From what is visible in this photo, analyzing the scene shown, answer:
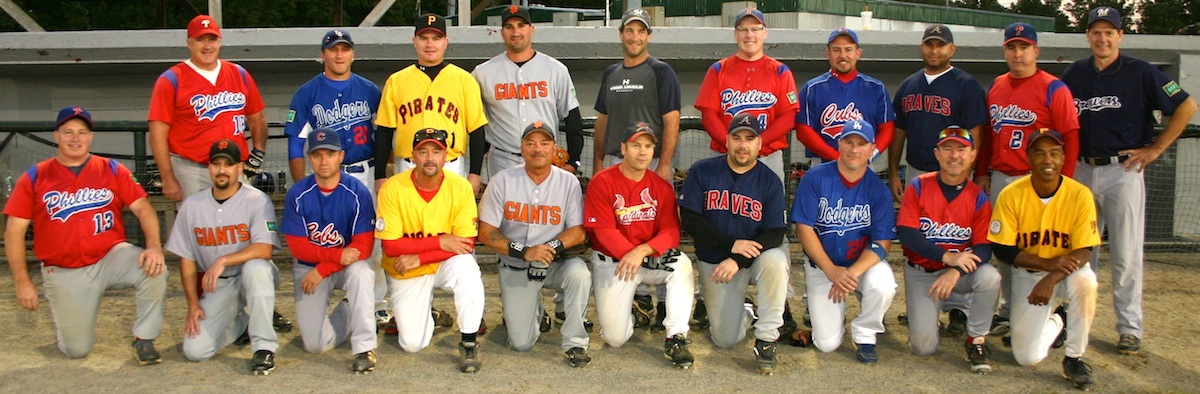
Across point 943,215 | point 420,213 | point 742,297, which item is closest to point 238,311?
point 420,213

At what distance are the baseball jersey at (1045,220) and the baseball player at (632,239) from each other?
1603mm

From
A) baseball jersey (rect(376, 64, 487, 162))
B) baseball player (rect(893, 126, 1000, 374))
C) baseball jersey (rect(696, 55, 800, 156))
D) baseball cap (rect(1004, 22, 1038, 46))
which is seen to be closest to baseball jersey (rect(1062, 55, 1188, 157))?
baseball cap (rect(1004, 22, 1038, 46))

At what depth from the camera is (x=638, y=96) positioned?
18.4ft

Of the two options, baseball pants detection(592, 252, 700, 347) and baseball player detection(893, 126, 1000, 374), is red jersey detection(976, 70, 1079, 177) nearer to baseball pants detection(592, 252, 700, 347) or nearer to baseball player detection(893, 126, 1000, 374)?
baseball player detection(893, 126, 1000, 374)

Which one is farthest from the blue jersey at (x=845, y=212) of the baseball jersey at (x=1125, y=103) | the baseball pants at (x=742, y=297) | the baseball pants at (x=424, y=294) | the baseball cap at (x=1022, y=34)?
the baseball pants at (x=424, y=294)

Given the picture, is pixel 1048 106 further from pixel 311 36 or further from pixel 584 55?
pixel 311 36

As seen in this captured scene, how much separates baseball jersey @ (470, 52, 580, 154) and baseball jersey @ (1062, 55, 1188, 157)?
2.90 meters

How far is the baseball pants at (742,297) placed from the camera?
498 cm

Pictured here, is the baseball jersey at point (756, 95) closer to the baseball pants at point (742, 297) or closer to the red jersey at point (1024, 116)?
the baseball pants at point (742, 297)

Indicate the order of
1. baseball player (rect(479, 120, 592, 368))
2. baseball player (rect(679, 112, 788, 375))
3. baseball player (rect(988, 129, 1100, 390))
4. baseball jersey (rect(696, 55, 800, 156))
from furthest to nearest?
baseball jersey (rect(696, 55, 800, 156)), baseball player (rect(479, 120, 592, 368)), baseball player (rect(679, 112, 788, 375)), baseball player (rect(988, 129, 1100, 390))

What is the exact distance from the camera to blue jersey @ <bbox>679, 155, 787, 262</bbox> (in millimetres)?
5098

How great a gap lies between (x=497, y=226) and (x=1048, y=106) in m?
3.03

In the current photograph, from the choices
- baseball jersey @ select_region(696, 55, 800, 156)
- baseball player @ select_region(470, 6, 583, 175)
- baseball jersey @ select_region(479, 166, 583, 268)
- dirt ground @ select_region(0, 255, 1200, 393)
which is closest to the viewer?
dirt ground @ select_region(0, 255, 1200, 393)

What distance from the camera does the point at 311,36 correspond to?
28.8 feet
